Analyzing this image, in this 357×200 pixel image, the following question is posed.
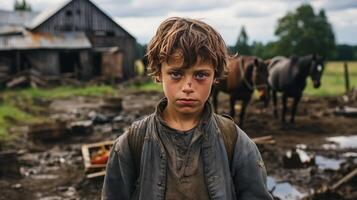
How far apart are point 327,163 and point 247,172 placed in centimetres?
668

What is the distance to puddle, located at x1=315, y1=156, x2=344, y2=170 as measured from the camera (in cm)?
786

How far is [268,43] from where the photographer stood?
61188 millimetres

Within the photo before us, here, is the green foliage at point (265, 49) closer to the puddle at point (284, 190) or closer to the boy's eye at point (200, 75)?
the puddle at point (284, 190)

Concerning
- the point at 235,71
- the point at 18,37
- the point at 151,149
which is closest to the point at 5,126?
the point at 235,71

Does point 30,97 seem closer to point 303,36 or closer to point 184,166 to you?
point 184,166

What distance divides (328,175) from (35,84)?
67.2 ft

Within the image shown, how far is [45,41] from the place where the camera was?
1113 inches

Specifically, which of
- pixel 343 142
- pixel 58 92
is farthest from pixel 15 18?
pixel 343 142

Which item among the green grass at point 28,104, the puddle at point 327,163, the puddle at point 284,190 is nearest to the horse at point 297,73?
the puddle at point 327,163

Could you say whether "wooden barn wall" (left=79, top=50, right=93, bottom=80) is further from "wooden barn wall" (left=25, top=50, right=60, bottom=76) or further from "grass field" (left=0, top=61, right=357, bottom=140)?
"grass field" (left=0, top=61, right=357, bottom=140)

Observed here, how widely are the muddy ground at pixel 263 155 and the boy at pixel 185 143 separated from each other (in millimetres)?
4246

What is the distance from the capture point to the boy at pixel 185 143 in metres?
1.93

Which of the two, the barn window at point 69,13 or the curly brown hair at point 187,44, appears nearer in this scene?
the curly brown hair at point 187,44

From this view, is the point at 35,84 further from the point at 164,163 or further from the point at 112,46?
the point at 164,163
